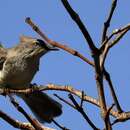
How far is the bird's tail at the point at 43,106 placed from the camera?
570 cm

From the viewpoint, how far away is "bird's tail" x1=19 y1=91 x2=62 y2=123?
5.70 meters

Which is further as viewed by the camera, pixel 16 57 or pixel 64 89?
pixel 16 57

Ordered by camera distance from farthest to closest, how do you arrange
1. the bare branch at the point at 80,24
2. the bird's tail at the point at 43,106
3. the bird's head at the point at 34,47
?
the bird's head at the point at 34,47 < the bird's tail at the point at 43,106 < the bare branch at the point at 80,24

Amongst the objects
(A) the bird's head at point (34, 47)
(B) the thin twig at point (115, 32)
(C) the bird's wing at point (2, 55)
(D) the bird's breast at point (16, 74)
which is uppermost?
(B) the thin twig at point (115, 32)

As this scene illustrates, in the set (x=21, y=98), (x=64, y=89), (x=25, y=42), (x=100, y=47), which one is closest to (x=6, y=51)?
(x=25, y=42)

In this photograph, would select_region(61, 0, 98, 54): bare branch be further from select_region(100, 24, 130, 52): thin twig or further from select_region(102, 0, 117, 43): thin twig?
select_region(102, 0, 117, 43): thin twig

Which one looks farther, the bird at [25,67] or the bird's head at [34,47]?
the bird's head at [34,47]

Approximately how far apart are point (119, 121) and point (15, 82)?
4.34 meters

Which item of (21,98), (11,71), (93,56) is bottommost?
(21,98)

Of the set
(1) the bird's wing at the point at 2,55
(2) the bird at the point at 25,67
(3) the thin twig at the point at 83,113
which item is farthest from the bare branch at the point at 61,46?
(1) the bird's wing at the point at 2,55

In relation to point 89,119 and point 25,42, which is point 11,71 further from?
point 89,119

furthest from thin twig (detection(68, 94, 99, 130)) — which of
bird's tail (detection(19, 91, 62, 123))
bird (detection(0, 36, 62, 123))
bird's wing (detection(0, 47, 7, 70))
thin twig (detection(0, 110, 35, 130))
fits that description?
bird's wing (detection(0, 47, 7, 70))

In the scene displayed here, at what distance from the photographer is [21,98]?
7.13 metres

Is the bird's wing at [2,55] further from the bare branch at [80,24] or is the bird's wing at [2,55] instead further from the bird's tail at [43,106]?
the bare branch at [80,24]
